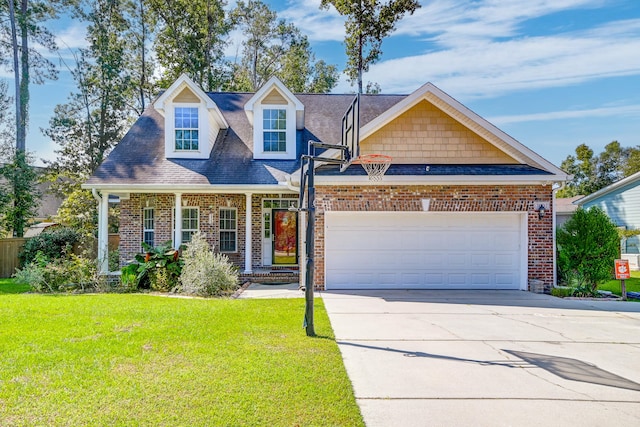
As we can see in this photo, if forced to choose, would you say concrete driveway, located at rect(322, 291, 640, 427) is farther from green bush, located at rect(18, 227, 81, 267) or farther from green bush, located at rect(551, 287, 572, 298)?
green bush, located at rect(18, 227, 81, 267)

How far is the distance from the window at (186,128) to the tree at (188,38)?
10.9 m

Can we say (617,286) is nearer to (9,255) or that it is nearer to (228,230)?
(228,230)

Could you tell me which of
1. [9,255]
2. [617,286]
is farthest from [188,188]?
[617,286]

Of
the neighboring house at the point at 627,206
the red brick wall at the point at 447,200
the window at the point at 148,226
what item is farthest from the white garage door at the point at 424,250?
the neighboring house at the point at 627,206

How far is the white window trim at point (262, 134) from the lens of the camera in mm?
14789

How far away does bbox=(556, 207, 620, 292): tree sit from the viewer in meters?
11.4

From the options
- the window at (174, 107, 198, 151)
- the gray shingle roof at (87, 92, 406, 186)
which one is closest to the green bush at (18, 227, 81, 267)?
the gray shingle roof at (87, 92, 406, 186)

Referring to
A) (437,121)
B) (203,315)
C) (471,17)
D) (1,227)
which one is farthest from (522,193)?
(1,227)

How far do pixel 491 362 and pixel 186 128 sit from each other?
40.3ft

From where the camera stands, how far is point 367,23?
74.9 ft

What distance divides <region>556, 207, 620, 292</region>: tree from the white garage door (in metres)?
1.35

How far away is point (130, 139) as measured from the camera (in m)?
15.7

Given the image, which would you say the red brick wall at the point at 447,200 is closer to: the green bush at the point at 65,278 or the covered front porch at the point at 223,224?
the covered front porch at the point at 223,224

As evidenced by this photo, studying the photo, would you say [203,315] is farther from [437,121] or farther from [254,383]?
[437,121]
